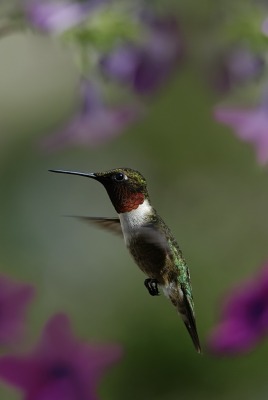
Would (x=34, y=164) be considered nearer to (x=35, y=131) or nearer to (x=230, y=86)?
(x=35, y=131)

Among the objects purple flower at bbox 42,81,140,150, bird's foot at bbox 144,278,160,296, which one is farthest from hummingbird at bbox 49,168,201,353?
purple flower at bbox 42,81,140,150

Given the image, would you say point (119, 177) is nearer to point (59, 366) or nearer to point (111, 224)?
point (111, 224)

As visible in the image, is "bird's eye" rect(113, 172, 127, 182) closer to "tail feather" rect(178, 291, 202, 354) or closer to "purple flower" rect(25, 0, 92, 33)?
"tail feather" rect(178, 291, 202, 354)

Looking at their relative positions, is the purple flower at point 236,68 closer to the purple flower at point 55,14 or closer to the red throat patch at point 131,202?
the purple flower at point 55,14

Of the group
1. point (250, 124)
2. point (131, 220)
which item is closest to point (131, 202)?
point (131, 220)

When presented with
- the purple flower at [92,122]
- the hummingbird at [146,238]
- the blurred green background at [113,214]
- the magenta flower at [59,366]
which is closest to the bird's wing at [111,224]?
the hummingbird at [146,238]
